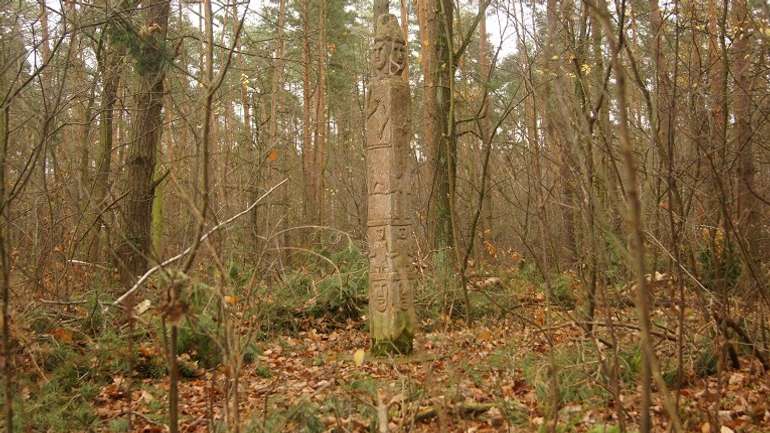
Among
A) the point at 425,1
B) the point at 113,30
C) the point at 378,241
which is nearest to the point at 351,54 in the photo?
the point at 425,1

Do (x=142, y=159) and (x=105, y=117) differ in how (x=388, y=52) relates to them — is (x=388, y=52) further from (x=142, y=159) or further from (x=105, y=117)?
(x=105, y=117)

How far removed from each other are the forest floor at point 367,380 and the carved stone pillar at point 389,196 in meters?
0.45

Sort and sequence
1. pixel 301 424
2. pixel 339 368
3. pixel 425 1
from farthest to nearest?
pixel 425 1 → pixel 339 368 → pixel 301 424

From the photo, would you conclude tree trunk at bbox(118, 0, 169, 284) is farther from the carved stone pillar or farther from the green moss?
the green moss

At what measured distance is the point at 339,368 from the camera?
606cm

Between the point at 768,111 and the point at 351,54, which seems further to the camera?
the point at 351,54

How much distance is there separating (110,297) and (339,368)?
2.58 m

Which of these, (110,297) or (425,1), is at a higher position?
(425,1)

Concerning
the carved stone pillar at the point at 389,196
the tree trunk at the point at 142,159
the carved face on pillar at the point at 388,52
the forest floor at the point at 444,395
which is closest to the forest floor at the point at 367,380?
the forest floor at the point at 444,395

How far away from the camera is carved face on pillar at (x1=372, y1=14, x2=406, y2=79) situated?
635 centimetres

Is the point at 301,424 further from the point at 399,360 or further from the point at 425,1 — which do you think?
the point at 425,1

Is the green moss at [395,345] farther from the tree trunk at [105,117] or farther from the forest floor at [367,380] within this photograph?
the tree trunk at [105,117]

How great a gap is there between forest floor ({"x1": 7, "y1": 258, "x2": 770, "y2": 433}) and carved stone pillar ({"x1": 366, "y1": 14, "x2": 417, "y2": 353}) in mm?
448

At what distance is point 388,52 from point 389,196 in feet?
5.11
